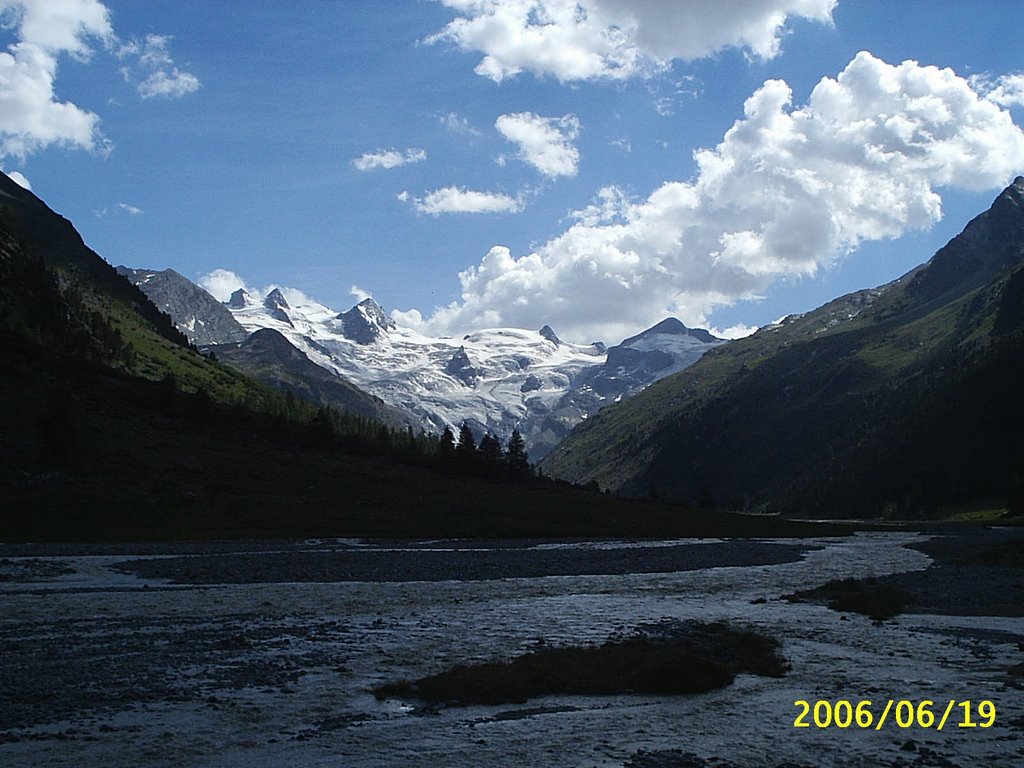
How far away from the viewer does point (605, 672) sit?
26.1 m

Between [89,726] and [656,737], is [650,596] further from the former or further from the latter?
[89,726]

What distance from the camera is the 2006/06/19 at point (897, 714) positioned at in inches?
808

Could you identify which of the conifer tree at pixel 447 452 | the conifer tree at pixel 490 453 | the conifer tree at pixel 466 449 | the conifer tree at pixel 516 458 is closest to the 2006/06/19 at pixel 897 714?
the conifer tree at pixel 447 452

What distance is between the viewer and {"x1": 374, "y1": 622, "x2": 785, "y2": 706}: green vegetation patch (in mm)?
23625

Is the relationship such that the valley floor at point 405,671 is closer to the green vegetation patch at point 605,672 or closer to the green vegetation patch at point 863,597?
the green vegetation patch at point 605,672

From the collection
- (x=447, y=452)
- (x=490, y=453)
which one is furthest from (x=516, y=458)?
(x=447, y=452)

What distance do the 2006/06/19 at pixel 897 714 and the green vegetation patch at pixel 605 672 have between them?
3.49 metres

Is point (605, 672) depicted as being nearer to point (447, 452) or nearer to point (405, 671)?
point (405, 671)

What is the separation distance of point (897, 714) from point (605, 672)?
8.38 metres

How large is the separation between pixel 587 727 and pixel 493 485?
127068mm

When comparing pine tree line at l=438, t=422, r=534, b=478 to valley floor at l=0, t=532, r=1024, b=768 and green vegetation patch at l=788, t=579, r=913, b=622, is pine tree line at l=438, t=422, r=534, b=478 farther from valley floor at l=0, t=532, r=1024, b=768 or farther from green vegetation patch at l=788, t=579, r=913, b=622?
green vegetation patch at l=788, t=579, r=913, b=622

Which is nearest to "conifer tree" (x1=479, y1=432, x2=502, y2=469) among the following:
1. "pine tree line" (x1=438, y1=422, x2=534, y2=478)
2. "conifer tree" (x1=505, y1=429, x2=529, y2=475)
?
"pine tree line" (x1=438, y1=422, x2=534, y2=478)

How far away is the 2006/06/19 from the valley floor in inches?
16.5

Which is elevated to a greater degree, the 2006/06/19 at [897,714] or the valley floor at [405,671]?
the 2006/06/19 at [897,714]
